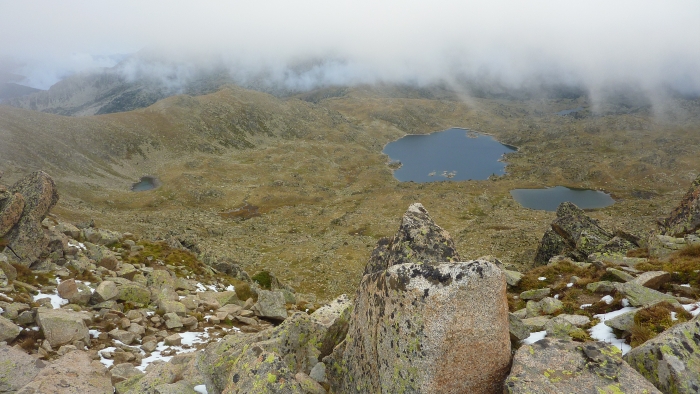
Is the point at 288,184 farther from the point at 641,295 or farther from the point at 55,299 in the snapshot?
the point at 641,295

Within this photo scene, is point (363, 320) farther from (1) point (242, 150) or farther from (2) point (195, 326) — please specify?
(1) point (242, 150)

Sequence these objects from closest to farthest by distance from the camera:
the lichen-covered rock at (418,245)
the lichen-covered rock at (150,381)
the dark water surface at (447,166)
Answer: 1. the lichen-covered rock at (150,381)
2. the lichen-covered rock at (418,245)
3. the dark water surface at (447,166)

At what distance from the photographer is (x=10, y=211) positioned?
2123cm

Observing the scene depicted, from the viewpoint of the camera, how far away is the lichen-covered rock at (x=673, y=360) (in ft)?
20.8

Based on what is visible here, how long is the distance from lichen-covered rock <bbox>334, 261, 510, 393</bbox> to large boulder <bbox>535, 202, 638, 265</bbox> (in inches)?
1029

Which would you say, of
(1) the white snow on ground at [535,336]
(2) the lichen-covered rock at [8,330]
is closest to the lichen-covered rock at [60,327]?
(2) the lichen-covered rock at [8,330]

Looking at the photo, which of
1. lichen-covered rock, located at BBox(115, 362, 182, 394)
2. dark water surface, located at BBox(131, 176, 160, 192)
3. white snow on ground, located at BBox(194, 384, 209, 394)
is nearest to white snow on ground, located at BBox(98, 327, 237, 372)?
lichen-covered rock, located at BBox(115, 362, 182, 394)

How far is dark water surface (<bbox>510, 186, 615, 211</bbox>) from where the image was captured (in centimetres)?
10662

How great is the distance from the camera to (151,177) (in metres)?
130

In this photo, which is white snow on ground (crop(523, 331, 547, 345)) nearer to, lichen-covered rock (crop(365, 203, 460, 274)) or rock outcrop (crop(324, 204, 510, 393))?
rock outcrop (crop(324, 204, 510, 393))

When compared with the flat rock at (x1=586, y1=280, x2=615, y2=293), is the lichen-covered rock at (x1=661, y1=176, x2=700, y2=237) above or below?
below

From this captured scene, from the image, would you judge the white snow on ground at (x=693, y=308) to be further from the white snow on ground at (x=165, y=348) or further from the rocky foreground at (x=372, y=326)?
the white snow on ground at (x=165, y=348)

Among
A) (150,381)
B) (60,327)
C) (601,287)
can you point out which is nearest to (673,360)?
(601,287)

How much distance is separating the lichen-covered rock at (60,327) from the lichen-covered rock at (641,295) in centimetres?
2003
